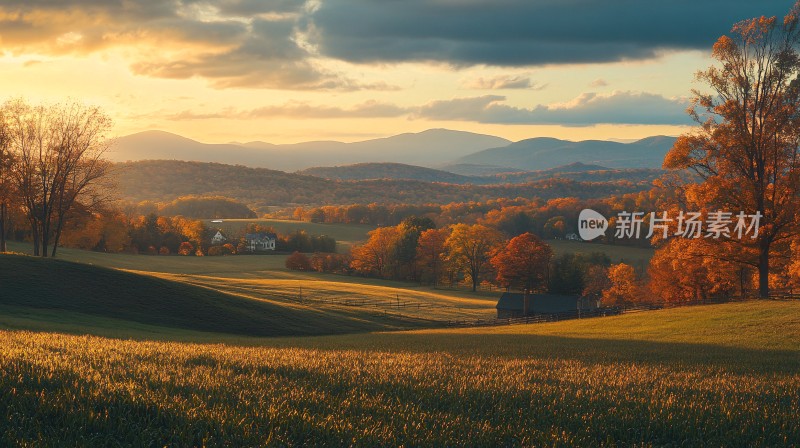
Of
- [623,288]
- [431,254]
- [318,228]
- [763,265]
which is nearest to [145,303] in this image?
[763,265]

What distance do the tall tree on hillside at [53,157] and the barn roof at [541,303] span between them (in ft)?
163

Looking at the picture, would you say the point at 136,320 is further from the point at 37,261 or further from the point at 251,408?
the point at 251,408

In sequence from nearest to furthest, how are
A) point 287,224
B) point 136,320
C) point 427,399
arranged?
point 427,399 → point 136,320 → point 287,224

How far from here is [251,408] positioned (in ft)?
27.0

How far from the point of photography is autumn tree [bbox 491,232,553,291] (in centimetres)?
8871

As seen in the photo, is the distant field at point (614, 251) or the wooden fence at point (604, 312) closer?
the wooden fence at point (604, 312)

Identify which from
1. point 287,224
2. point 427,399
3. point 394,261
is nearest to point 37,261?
point 427,399

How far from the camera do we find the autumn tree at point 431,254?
383ft

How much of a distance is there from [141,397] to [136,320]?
38.5 m

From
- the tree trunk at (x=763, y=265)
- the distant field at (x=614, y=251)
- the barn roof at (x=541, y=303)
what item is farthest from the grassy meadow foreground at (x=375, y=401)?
the distant field at (x=614, y=251)

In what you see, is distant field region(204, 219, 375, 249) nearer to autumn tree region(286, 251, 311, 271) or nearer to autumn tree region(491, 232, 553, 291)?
autumn tree region(286, 251, 311, 271)

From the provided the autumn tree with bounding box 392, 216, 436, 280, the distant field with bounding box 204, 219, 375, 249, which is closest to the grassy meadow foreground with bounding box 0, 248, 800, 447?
the autumn tree with bounding box 392, 216, 436, 280

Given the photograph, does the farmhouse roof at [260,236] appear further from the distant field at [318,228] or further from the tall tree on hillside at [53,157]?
the tall tree on hillside at [53,157]

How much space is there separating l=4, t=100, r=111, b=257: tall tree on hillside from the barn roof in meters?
49.7
